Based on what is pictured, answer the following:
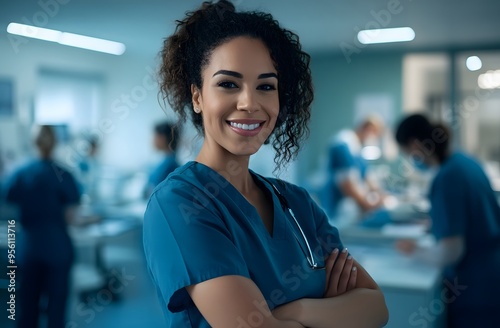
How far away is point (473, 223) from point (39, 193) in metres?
1.80

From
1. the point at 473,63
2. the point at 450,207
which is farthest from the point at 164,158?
the point at 473,63

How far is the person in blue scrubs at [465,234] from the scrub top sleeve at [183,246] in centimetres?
128

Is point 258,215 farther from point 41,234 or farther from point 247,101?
point 41,234

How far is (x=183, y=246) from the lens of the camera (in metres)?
0.81

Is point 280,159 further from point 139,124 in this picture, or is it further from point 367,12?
point 139,124

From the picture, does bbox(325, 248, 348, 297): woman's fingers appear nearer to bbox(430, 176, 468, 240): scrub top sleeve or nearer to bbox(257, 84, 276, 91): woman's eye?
bbox(257, 84, 276, 91): woman's eye

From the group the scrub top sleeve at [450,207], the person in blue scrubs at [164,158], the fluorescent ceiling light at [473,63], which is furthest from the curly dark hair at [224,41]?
the fluorescent ceiling light at [473,63]

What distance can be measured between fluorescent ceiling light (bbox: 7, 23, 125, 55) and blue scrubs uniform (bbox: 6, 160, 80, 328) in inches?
31.6

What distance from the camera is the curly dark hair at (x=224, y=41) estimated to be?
0.91 m

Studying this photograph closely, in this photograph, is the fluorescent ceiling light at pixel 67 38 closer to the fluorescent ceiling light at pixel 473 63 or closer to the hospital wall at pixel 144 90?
the hospital wall at pixel 144 90

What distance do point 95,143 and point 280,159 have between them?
2.66 metres

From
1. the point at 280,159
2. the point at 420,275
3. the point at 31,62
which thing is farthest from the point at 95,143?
the point at 280,159

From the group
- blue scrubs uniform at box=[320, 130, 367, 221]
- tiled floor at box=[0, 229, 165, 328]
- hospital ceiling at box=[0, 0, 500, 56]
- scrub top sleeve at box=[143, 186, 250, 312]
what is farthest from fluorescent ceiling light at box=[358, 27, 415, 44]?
Result: scrub top sleeve at box=[143, 186, 250, 312]

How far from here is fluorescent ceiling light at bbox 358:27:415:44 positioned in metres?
4.34
